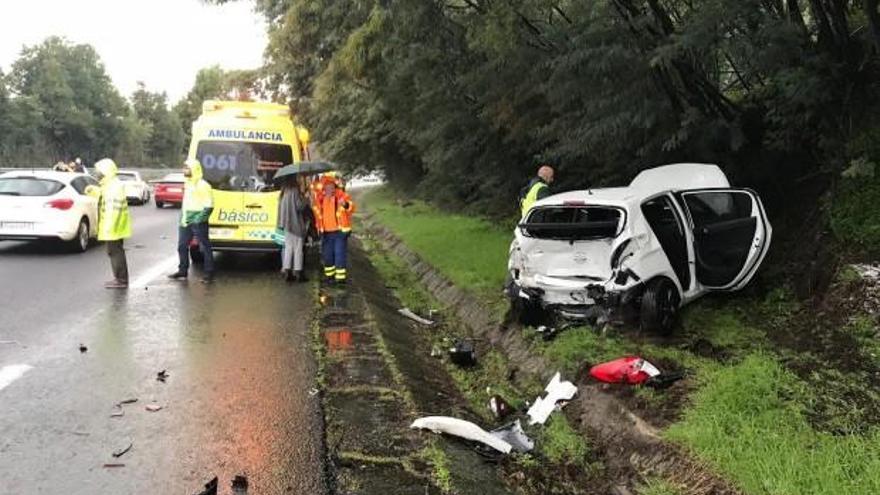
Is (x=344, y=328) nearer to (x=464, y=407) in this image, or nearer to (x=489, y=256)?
(x=464, y=407)

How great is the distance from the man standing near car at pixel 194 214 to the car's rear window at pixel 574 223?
567cm

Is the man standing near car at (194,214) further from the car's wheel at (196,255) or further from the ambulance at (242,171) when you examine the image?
the car's wheel at (196,255)

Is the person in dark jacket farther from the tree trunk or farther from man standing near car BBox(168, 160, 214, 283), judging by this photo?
the tree trunk

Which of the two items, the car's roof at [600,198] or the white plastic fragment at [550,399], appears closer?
the white plastic fragment at [550,399]

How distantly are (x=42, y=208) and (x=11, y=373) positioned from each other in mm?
8179

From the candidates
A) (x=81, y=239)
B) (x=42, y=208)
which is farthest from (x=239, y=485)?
(x=81, y=239)

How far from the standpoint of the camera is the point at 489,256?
13.5 metres

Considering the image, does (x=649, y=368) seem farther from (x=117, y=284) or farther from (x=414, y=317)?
(x=117, y=284)

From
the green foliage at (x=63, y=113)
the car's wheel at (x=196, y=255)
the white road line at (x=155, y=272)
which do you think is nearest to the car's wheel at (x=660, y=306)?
the white road line at (x=155, y=272)

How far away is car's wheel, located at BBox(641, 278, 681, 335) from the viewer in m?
7.59

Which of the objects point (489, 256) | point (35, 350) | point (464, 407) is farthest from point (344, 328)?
point (489, 256)

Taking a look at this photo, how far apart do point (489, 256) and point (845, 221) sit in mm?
6365

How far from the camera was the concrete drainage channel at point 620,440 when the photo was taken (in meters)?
4.80

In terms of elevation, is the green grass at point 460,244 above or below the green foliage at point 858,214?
below
